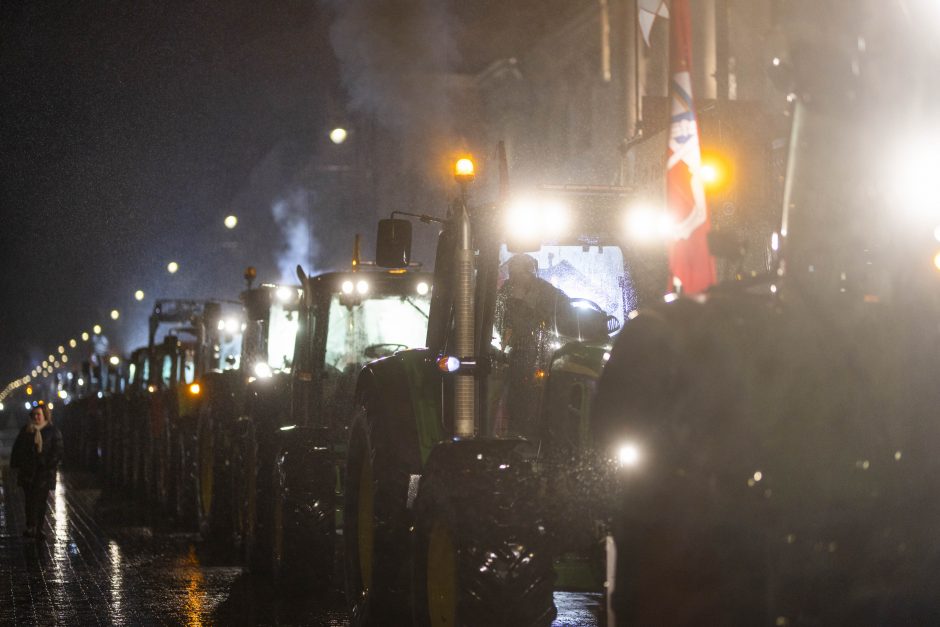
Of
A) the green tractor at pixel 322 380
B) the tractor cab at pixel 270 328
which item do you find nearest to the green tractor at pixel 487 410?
the green tractor at pixel 322 380

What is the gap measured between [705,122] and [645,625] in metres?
4.77

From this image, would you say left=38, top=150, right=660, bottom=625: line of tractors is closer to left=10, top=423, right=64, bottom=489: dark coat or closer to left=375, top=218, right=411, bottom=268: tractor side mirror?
left=375, top=218, right=411, bottom=268: tractor side mirror

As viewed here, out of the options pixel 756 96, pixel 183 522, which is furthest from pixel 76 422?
pixel 756 96

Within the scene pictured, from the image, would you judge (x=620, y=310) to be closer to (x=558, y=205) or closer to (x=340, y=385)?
(x=558, y=205)

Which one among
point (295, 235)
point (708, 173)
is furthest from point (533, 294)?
point (295, 235)

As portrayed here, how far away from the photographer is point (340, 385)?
12.9 metres

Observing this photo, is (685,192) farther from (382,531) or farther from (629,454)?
(629,454)

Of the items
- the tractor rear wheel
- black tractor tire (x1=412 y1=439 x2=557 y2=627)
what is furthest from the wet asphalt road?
black tractor tire (x1=412 y1=439 x2=557 y2=627)

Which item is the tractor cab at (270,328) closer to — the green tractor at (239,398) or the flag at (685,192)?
the green tractor at (239,398)

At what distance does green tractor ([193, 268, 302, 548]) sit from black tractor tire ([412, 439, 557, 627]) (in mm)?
6635

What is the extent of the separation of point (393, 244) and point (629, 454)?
3983 millimetres

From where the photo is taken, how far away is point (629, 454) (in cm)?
445

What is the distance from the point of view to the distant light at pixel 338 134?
6047 cm

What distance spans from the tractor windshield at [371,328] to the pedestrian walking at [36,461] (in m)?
6.82
